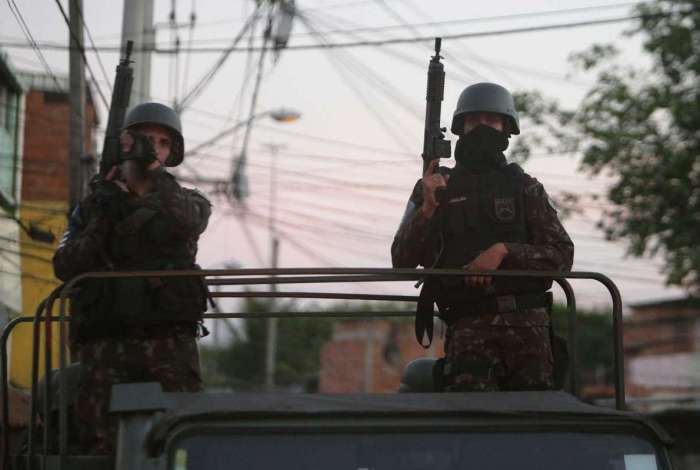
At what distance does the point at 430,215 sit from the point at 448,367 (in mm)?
553

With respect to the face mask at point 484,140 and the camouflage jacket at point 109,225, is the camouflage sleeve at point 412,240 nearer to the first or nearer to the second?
the face mask at point 484,140

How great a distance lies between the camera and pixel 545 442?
3.36m

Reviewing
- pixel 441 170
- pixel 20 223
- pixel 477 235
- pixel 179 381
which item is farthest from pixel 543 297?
pixel 20 223

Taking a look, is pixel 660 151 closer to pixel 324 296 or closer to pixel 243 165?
pixel 243 165

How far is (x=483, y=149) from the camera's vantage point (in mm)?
4852

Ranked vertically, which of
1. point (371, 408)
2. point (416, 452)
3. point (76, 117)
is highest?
point (76, 117)

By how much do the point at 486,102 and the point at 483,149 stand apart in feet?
0.60

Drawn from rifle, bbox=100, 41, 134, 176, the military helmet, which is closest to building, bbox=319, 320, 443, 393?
rifle, bbox=100, 41, 134, 176

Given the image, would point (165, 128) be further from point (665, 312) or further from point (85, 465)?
point (665, 312)

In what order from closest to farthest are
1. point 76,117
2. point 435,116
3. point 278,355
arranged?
point 435,116 → point 76,117 → point 278,355

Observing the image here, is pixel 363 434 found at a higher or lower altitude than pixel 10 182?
lower

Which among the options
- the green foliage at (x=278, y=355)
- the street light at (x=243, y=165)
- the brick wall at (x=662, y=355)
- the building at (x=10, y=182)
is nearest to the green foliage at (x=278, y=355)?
the green foliage at (x=278, y=355)

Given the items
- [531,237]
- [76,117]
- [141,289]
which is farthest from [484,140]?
[76,117]

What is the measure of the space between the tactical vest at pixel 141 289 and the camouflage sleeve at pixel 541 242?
1101mm
